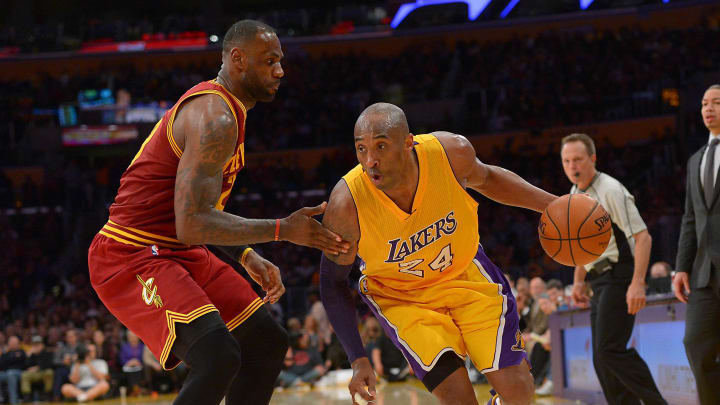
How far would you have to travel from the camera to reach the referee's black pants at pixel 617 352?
5.61m

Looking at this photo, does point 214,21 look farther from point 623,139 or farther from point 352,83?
point 623,139

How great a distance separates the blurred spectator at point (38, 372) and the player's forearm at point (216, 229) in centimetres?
1143

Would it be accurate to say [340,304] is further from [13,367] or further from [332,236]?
[13,367]

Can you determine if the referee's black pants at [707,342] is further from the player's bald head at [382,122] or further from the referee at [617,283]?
the player's bald head at [382,122]

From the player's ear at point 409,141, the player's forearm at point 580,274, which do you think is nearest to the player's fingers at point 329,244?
the player's ear at point 409,141

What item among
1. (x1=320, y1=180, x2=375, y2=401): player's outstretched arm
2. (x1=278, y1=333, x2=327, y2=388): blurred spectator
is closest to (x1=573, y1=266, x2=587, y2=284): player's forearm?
(x1=320, y1=180, x2=375, y2=401): player's outstretched arm

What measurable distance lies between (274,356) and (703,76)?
20.0 metres

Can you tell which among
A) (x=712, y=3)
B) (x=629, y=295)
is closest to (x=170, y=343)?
(x=629, y=295)

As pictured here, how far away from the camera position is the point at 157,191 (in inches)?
143

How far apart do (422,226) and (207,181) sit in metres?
1.02

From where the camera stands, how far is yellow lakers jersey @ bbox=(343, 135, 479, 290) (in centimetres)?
378

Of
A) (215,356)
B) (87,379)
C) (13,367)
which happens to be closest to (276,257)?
(87,379)

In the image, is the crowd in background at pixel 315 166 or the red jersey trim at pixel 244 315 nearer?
the red jersey trim at pixel 244 315

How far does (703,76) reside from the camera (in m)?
21.1
